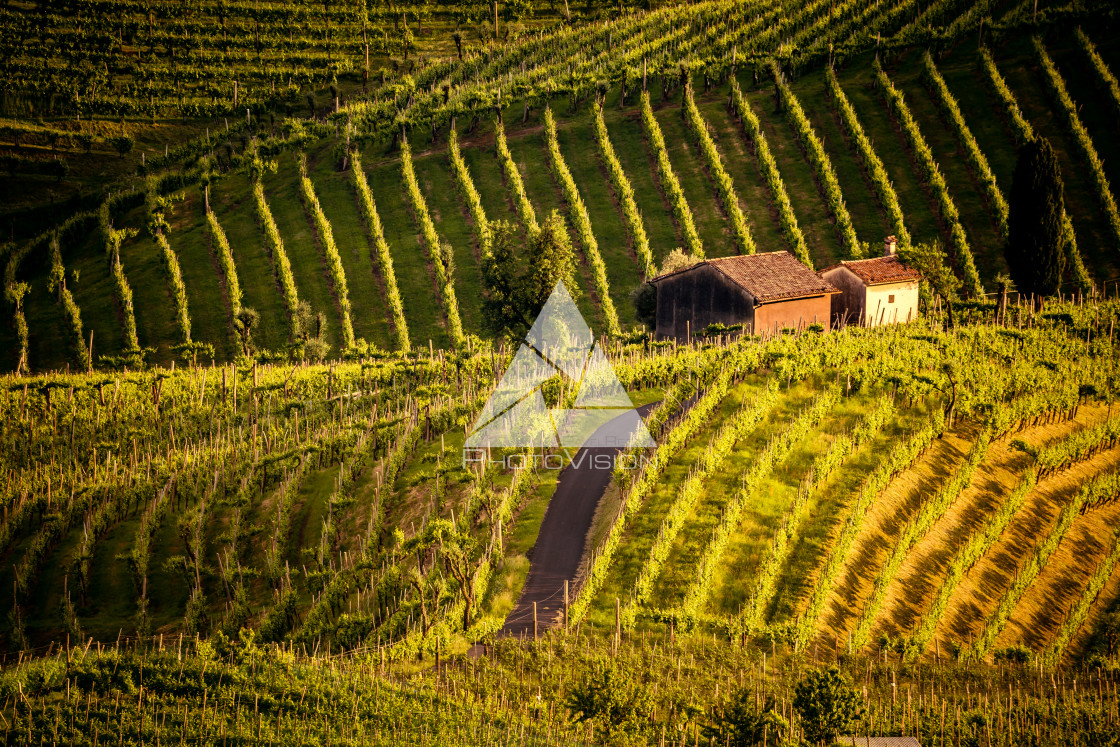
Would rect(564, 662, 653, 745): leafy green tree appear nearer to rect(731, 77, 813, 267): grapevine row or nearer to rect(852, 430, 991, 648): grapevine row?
rect(852, 430, 991, 648): grapevine row

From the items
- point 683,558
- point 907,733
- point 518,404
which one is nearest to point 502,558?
point 683,558

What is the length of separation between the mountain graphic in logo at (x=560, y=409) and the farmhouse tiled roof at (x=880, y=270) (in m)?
16.7

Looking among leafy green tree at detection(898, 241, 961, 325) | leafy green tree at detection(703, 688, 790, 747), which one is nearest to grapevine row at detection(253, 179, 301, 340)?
leafy green tree at detection(898, 241, 961, 325)

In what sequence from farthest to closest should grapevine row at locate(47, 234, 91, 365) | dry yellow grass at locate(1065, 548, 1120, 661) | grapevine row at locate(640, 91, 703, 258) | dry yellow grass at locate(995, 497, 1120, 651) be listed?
grapevine row at locate(640, 91, 703, 258) → grapevine row at locate(47, 234, 91, 365) → dry yellow grass at locate(995, 497, 1120, 651) → dry yellow grass at locate(1065, 548, 1120, 661)

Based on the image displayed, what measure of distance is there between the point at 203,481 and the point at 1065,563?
1198 inches

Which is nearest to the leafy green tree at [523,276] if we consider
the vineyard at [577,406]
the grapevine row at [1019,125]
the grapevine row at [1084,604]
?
the vineyard at [577,406]

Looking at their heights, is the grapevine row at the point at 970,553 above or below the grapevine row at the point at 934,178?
below

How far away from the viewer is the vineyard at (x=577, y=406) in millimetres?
20781

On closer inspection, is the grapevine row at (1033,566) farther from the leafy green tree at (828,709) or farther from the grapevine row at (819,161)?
the grapevine row at (819,161)

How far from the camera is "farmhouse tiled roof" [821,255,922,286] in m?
48.9

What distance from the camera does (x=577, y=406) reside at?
113 feet

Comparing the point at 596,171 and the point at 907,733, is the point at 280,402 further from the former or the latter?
the point at 596,171

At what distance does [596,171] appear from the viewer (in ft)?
224

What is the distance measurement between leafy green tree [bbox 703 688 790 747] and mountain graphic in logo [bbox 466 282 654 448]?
1273cm
